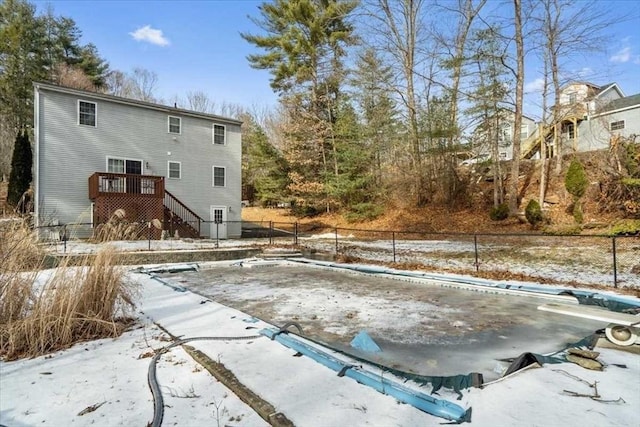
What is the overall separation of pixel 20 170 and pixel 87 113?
25.4 feet

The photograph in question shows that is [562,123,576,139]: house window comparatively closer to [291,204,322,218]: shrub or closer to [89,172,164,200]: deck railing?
[291,204,322,218]: shrub

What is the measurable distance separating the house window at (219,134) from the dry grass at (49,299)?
47.5 feet

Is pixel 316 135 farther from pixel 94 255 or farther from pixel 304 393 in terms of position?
pixel 304 393

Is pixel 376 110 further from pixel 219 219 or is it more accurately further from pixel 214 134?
pixel 219 219

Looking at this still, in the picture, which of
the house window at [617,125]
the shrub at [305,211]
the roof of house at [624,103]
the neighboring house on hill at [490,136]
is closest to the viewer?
the neighboring house on hill at [490,136]

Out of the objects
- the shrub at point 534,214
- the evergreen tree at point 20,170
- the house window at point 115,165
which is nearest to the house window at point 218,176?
the house window at point 115,165

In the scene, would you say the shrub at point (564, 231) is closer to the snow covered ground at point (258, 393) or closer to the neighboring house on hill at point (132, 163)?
the snow covered ground at point (258, 393)

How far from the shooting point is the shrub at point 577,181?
44.7ft

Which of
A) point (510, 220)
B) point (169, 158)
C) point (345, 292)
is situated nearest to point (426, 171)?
point (510, 220)

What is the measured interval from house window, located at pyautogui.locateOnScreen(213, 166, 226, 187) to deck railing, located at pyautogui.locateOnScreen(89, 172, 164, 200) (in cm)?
338

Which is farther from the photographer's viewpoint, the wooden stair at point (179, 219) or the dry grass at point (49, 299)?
the wooden stair at point (179, 219)

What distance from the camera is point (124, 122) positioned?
1485cm

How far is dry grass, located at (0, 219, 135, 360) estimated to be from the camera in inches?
121

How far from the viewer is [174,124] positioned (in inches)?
642
